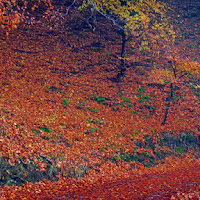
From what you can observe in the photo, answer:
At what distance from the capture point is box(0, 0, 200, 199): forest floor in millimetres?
6902

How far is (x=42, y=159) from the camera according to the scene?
7414 mm

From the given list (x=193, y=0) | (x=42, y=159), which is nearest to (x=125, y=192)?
(x=42, y=159)

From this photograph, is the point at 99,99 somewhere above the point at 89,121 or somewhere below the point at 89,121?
above

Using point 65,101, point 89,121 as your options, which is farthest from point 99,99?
point 89,121

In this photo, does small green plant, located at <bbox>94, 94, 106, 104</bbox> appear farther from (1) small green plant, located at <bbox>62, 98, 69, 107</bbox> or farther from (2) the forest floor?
(1) small green plant, located at <bbox>62, 98, 69, 107</bbox>

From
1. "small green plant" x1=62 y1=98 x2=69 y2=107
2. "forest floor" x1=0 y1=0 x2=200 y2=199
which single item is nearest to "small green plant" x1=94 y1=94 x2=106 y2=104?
"forest floor" x1=0 y1=0 x2=200 y2=199

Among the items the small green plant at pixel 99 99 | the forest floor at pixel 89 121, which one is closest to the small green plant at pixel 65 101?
the forest floor at pixel 89 121

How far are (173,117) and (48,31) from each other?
12821 mm

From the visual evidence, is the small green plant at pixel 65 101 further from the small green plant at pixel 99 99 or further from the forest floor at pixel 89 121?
the small green plant at pixel 99 99

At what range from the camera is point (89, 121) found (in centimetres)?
1127

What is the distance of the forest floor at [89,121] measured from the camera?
6.90 m

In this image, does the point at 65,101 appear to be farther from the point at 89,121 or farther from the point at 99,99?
the point at 99,99

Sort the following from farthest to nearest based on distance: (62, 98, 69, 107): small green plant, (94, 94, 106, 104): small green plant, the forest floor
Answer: (94, 94, 106, 104): small green plant
(62, 98, 69, 107): small green plant
the forest floor

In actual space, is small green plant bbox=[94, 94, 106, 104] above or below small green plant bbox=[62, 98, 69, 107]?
above
